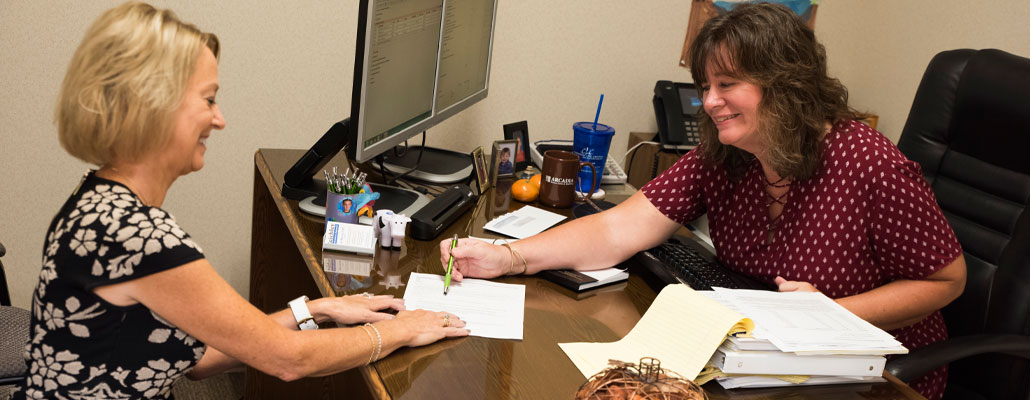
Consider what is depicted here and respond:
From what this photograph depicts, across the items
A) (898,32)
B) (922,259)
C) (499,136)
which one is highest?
(898,32)

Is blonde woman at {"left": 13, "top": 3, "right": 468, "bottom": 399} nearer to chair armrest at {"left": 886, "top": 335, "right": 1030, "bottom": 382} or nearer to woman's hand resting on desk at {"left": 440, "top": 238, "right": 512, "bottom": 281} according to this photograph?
woman's hand resting on desk at {"left": 440, "top": 238, "right": 512, "bottom": 281}

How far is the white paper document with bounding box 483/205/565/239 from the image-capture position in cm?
175

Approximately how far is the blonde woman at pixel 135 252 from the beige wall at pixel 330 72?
4.36ft

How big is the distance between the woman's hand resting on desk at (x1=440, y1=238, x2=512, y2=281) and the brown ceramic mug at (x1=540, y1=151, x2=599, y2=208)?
0.48 metres

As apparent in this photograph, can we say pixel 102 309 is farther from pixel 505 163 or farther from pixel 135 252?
pixel 505 163

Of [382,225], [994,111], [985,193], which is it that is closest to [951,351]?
[985,193]

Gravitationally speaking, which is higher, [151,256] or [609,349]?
[151,256]

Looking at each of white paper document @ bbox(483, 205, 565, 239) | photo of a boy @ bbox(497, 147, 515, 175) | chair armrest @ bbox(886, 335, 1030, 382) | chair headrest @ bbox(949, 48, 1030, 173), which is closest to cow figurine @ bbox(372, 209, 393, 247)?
white paper document @ bbox(483, 205, 565, 239)

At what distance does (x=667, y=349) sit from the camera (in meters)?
1.20

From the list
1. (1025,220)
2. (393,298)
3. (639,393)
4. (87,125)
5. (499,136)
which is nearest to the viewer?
(639,393)

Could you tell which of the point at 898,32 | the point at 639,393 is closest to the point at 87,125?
the point at 639,393

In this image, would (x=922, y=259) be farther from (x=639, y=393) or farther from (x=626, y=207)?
(x=639, y=393)

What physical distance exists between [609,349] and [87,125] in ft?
2.51

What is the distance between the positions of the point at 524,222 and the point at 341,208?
16.6 inches
